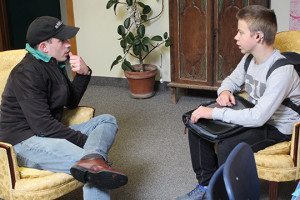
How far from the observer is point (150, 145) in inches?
120

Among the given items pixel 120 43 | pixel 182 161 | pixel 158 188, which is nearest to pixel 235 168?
→ pixel 158 188

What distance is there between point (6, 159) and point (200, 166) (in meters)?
0.93

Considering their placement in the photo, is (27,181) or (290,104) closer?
(27,181)

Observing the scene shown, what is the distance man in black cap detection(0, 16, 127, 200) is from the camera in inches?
73.4

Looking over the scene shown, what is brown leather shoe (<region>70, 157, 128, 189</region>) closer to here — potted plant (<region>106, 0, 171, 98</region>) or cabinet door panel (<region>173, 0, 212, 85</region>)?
cabinet door panel (<region>173, 0, 212, 85</region>)

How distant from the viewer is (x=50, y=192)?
1.81m

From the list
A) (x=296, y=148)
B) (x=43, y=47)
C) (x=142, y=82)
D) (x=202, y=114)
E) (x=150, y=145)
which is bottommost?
(x=150, y=145)

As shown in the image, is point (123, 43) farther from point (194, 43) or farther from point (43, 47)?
point (43, 47)

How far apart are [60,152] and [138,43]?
2.15 metres

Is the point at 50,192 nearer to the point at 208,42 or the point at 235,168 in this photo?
the point at 235,168

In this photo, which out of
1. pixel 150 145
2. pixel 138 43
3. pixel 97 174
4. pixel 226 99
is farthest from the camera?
pixel 138 43

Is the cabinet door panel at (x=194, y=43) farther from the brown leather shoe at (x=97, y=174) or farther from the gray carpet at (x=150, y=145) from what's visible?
the brown leather shoe at (x=97, y=174)

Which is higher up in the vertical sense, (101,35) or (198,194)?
(101,35)

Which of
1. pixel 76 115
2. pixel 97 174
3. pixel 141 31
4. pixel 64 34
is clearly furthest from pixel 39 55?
pixel 141 31
